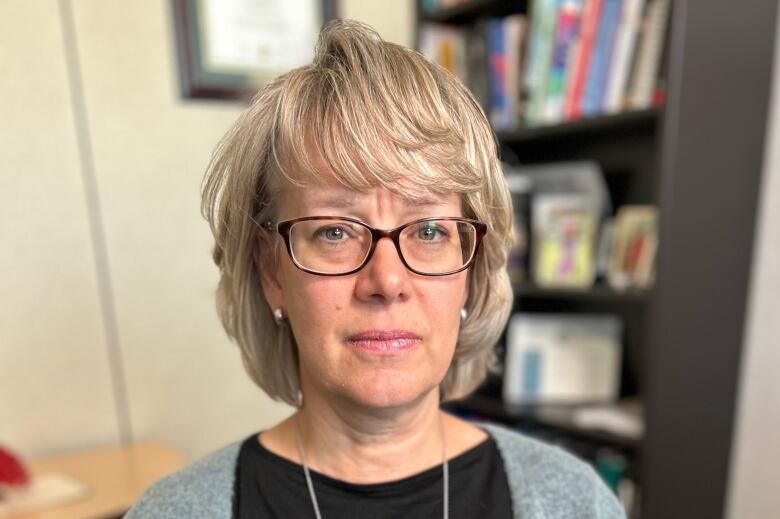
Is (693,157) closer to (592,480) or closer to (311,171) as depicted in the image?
(592,480)

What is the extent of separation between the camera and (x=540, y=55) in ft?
5.25

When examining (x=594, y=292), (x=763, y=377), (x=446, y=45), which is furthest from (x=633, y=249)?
(x=446, y=45)

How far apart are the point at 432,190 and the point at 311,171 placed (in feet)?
0.52

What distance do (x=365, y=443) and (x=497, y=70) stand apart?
136 cm

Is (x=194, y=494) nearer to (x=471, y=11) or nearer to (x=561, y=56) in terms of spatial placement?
(x=561, y=56)

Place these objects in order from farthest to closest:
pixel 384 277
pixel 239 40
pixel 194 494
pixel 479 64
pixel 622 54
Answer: pixel 479 64 < pixel 239 40 < pixel 622 54 < pixel 194 494 < pixel 384 277

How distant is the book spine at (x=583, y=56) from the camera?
4.85ft

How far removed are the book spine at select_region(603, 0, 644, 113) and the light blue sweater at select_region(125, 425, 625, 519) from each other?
1013 millimetres

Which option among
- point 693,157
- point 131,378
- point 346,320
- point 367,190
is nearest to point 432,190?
point 367,190

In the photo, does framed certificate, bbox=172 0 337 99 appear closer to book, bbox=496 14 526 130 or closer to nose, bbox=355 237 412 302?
book, bbox=496 14 526 130

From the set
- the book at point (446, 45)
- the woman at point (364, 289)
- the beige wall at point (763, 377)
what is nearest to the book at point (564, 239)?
the beige wall at point (763, 377)

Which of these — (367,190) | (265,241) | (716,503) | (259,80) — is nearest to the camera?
(367,190)

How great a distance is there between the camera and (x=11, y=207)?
4.52ft

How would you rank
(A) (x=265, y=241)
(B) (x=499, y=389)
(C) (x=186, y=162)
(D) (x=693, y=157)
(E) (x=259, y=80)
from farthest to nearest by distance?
(B) (x=499, y=389) → (E) (x=259, y=80) → (C) (x=186, y=162) → (D) (x=693, y=157) → (A) (x=265, y=241)
